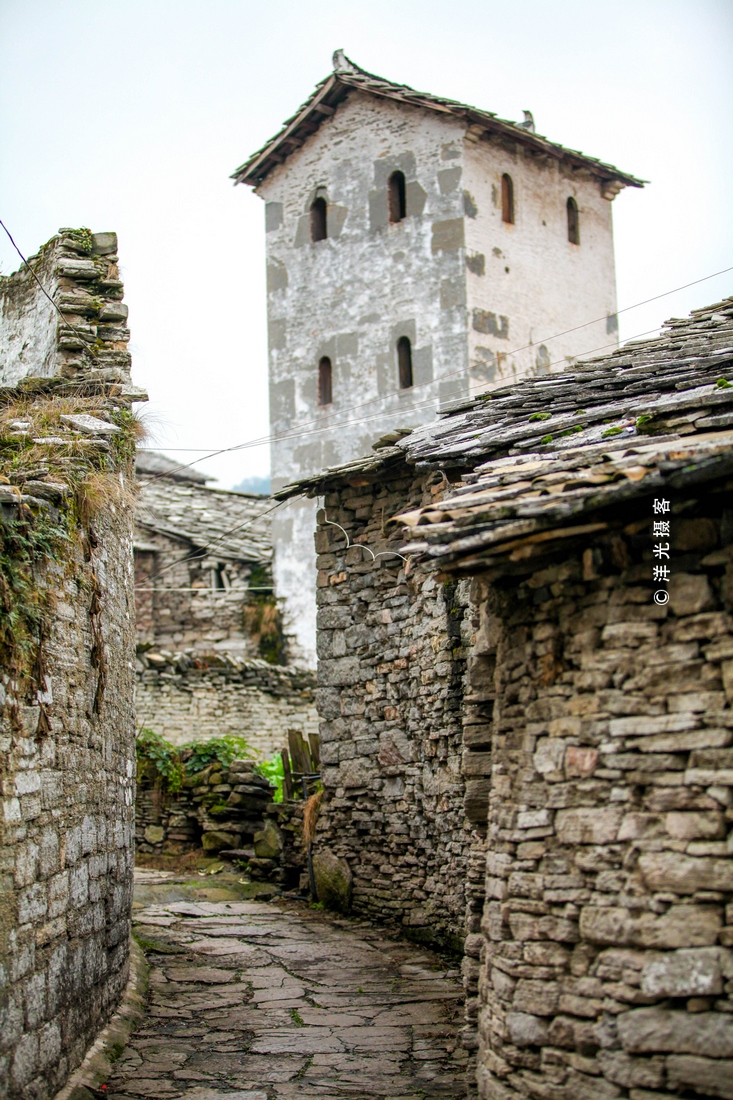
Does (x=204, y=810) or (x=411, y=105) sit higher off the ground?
(x=411, y=105)

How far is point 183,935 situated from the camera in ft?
32.3

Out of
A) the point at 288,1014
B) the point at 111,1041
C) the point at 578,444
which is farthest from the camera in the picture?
the point at 288,1014

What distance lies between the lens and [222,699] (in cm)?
1755

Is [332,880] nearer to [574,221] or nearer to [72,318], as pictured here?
[72,318]

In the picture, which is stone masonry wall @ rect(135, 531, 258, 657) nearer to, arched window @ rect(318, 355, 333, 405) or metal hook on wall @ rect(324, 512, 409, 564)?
arched window @ rect(318, 355, 333, 405)

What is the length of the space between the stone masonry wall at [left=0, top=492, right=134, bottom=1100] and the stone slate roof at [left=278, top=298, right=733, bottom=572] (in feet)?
6.39

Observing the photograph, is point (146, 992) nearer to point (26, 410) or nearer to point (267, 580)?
point (26, 410)

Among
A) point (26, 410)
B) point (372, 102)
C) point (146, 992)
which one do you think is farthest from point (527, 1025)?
point (372, 102)

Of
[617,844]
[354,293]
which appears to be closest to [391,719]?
[617,844]

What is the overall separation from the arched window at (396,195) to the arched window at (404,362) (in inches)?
83.8

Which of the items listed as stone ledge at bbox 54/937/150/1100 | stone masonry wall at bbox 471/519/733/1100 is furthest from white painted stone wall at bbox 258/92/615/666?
stone masonry wall at bbox 471/519/733/1100

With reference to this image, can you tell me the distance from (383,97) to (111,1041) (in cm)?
1664

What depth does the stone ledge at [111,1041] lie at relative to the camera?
570 cm

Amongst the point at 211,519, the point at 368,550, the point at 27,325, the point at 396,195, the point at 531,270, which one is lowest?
the point at 368,550
